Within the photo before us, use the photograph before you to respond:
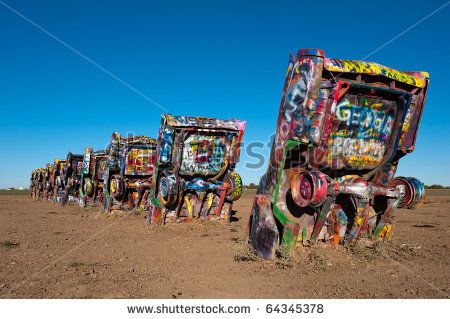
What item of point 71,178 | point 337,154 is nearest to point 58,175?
point 71,178

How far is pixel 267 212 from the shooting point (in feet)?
18.4

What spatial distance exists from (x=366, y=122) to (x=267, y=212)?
1.92 meters

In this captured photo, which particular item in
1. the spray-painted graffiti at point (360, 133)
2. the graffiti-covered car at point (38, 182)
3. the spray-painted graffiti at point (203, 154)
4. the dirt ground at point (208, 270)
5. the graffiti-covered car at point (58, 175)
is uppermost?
the spray-painted graffiti at point (360, 133)

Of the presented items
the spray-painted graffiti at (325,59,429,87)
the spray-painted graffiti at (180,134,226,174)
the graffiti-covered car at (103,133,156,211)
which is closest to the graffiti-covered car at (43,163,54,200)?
the graffiti-covered car at (103,133,156,211)

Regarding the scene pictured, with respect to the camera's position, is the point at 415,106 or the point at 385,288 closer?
the point at 385,288

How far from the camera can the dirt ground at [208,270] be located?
4270 mm

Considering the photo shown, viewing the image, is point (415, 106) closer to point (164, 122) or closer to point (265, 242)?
point (265, 242)

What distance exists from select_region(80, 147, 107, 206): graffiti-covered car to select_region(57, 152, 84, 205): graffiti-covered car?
1924 mm

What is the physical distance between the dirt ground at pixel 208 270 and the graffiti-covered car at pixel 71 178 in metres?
11.7

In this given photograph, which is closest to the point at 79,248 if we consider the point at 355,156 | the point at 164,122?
the point at 164,122

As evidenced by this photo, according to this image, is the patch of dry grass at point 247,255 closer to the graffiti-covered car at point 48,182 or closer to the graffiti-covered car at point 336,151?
the graffiti-covered car at point 336,151

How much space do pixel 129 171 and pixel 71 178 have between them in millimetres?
8765

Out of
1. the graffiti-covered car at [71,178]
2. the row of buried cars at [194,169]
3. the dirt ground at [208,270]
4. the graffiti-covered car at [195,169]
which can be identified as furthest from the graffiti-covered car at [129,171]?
the graffiti-covered car at [71,178]

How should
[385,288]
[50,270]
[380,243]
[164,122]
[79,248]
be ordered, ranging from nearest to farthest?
[385,288]
[50,270]
[380,243]
[79,248]
[164,122]
